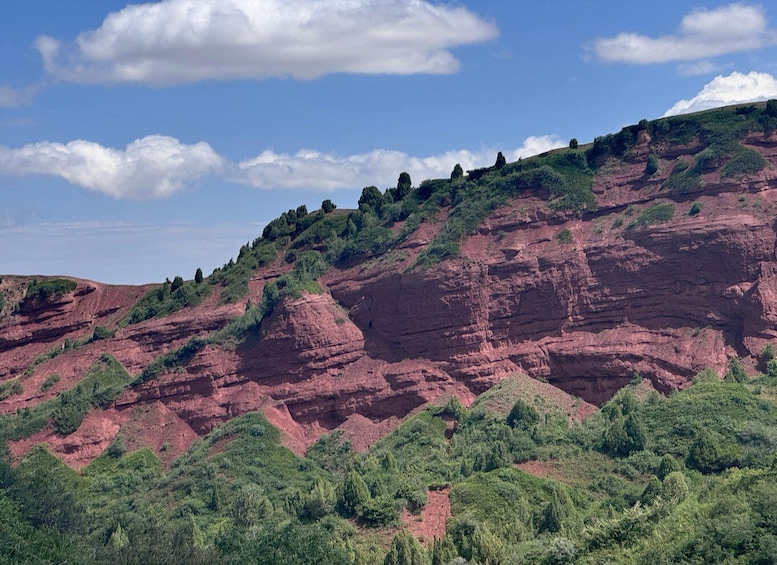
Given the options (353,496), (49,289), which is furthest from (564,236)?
(49,289)

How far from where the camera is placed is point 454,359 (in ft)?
348

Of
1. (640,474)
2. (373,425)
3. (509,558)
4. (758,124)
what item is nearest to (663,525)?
(509,558)

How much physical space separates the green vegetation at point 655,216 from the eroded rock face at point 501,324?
582 mm

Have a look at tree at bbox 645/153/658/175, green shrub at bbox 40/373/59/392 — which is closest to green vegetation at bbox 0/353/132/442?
green shrub at bbox 40/373/59/392

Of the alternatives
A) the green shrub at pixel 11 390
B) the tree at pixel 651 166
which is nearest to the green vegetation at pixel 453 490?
the green shrub at pixel 11 390

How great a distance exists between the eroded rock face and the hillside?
0.56ft

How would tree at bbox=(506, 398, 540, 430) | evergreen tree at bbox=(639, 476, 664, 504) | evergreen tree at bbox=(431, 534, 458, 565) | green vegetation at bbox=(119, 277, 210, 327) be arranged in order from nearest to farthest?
evergreen tree at bbox=(431, 534, 458, 565), evergreen tree at bbox=(639, 476, 664, 504), tree at bbox=(506, 398, 540, 430), green vegetation at bbox=(119, 277, 210, 327)

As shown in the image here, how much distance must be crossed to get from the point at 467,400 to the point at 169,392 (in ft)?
77.8

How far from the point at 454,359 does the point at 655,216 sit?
18021 millimetres

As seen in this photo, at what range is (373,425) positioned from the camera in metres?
105

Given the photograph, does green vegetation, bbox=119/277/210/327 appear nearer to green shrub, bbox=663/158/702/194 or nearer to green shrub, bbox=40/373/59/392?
green shrub, bbox=40/373/59/392

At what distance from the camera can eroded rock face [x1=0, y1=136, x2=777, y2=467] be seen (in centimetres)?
9962

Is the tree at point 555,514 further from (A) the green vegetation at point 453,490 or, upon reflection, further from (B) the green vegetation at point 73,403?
(B) the green vegetation at point 73,403

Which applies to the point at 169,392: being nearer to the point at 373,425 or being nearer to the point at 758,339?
the point at 373,425
